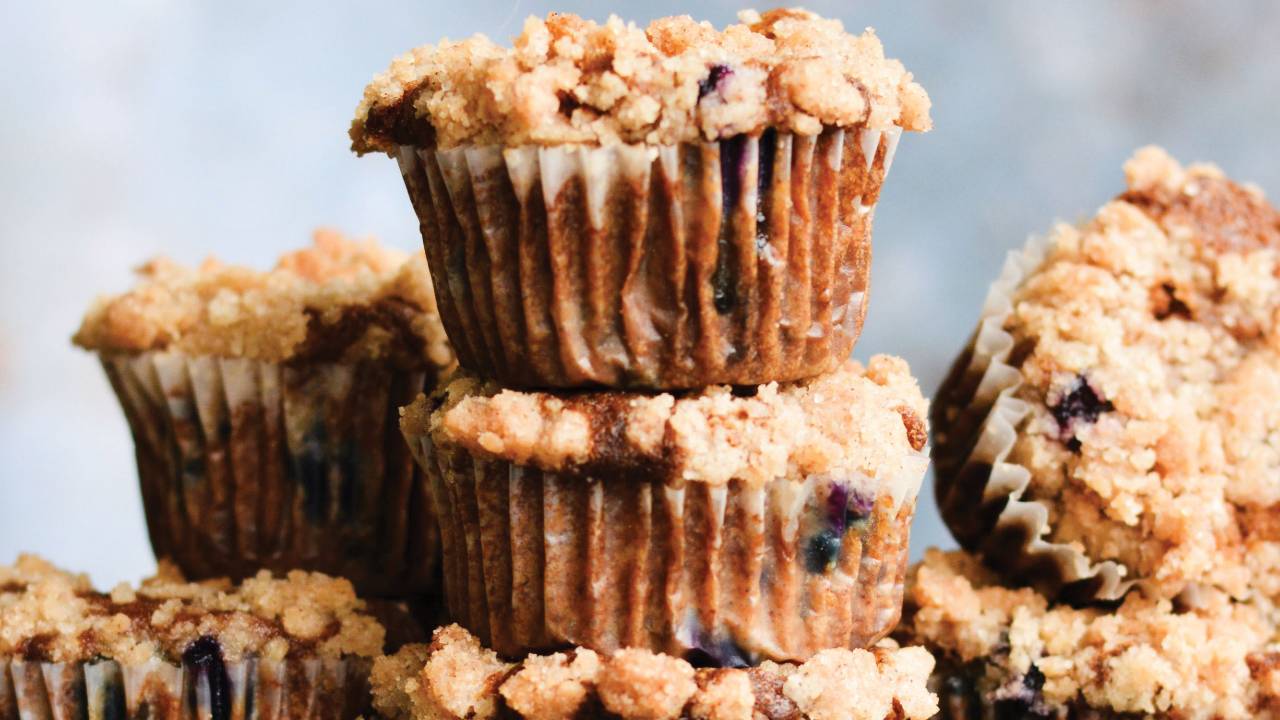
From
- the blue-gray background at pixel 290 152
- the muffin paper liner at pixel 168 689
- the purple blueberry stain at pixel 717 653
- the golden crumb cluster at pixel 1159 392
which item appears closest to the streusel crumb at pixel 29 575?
the muffin paper liner at pixel 168 689

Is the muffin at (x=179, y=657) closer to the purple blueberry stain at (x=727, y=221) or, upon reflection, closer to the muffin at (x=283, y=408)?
the muffin at (x=283, y=408)

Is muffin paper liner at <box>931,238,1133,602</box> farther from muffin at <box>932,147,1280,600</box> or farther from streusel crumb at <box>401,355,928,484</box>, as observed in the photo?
Result: streusel crumb at <box>401,355,928,484</box>

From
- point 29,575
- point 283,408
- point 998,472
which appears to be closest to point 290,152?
point 283,408

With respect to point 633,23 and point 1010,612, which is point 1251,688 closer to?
point 1010,612

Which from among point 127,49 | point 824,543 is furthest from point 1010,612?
point 127,49

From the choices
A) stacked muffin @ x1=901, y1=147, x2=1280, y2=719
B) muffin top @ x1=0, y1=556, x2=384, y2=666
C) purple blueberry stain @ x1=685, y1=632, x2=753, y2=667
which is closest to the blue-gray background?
stacked muffin @ x1=901, y1=147, x2=1280, y2=719

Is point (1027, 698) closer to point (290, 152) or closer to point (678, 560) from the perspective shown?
point (678, 560)
